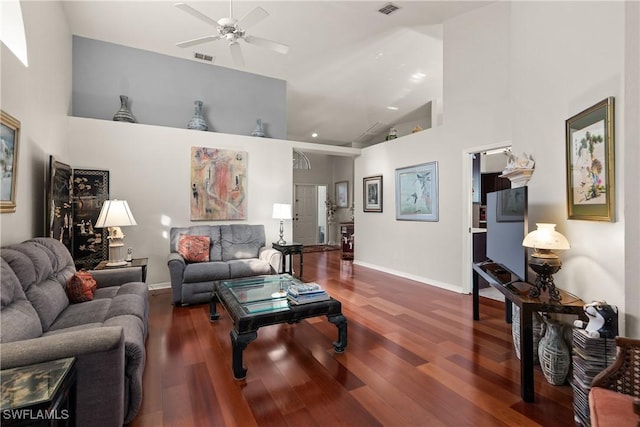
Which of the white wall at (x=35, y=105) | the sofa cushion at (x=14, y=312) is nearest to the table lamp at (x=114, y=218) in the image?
the white wall at (x=35, y=105)

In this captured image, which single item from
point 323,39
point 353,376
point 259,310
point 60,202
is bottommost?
point 353,376

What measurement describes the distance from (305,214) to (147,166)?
5773 millimetres

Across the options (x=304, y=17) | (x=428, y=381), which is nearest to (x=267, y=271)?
(x=428, y=381)

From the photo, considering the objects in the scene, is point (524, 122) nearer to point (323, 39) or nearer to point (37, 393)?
point (323, 39)

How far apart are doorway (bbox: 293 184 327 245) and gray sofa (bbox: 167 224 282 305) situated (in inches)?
188

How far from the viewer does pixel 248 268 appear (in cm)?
403

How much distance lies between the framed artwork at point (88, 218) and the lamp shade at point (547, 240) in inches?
185

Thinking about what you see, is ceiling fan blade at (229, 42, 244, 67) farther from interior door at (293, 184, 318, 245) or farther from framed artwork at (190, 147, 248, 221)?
interior door at (293, 184, 318, 245)

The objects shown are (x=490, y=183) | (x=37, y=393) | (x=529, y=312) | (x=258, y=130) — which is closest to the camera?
(x=37, y=393)

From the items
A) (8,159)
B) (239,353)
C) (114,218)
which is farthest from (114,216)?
(239,353)

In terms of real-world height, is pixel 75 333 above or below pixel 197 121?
below

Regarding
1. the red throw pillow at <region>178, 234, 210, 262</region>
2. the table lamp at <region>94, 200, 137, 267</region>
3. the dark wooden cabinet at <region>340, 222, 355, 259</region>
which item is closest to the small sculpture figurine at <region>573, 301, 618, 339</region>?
the red throw pillow at <region>178, 234, 210, 262</region>

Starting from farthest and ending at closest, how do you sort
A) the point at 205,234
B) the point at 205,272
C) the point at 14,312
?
the point at 205,234 < the point at 205,272 < the point at 14,312

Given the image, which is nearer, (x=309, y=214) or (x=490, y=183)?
(x=490, y=183)
